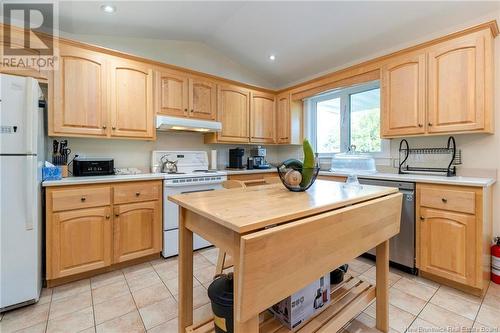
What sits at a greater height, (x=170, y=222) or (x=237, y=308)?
(x=237, y=308)

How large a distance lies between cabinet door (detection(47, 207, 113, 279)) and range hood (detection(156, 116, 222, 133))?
3.53 ft

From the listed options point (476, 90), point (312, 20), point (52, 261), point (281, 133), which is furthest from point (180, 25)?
point (476, 90)

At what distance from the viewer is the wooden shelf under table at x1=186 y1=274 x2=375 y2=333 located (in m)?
1.28

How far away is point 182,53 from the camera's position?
3.28 m

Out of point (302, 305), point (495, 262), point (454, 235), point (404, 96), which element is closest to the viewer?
point (302, 305)

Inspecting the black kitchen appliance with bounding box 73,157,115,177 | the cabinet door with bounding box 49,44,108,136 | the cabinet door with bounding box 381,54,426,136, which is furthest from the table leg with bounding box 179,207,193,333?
the cabinet door with bounding box 381,54,426,136

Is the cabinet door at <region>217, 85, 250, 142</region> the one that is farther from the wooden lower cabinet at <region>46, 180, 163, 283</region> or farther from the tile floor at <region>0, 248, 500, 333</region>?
the tile floor at <region>0, 248, 500, 333</region>

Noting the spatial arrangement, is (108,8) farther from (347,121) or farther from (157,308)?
(347,121)

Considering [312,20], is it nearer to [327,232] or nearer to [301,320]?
[327,232]

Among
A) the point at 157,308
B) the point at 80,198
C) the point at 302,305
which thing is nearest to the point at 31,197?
the point at 80,198

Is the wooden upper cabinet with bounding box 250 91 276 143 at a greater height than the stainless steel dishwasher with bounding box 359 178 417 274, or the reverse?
the wooden upper cabinet with bounding box 250 91 276 143

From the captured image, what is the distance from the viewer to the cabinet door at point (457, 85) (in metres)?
1.98

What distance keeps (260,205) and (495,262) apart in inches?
93.3

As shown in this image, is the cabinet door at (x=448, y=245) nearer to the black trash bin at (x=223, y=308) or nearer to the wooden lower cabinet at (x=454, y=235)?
the wooden lower cabinet at (x=454, y=235)
